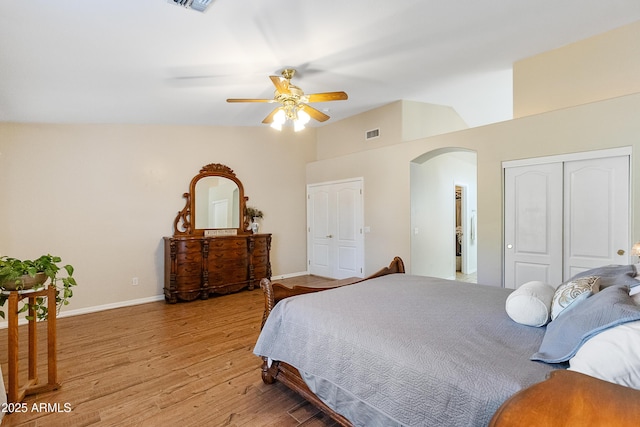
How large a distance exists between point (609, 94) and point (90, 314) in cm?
679

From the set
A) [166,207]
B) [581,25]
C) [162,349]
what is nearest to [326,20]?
[581,25]

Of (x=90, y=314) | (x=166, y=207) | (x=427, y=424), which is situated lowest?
(x=90, y=314)

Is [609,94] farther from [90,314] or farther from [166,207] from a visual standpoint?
[90,314]

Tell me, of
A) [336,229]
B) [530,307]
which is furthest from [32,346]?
[336,229]

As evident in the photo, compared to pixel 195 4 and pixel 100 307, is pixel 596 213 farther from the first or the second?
pixel 100 307

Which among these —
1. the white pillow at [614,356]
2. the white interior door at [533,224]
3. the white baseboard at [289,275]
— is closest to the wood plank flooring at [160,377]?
the white pillow at [614,356]

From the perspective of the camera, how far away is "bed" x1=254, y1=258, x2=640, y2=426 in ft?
4.13

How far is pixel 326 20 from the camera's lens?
2.66m

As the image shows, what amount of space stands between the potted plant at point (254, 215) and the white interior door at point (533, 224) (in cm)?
396

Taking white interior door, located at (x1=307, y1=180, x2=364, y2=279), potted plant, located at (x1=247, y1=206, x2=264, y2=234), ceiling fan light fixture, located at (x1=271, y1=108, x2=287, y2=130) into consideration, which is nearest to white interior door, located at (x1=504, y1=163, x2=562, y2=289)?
white interior door, located at (x1=307, y1=180, x2=364, y2=279)

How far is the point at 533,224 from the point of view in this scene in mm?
3723

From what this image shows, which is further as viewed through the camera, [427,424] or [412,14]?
[412,14]

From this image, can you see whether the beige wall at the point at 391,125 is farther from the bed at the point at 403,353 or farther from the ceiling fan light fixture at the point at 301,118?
the bed at the point at 403,353

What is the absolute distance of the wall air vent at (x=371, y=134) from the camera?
563cm
